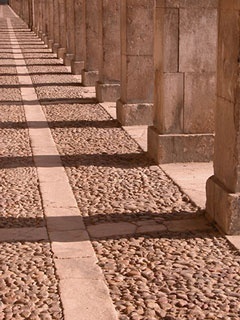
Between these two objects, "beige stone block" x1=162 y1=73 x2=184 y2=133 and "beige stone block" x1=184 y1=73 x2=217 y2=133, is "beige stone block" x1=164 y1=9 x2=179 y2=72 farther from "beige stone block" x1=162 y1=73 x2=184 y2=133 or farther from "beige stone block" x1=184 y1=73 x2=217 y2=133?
"beige stone block" x1=184 y1=73 x2=217 y2=133

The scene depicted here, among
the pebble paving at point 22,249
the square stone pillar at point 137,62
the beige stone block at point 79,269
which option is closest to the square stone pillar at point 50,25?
the square stone pillar at point 137,62

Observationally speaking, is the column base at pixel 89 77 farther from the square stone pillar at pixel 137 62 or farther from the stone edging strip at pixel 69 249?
the stone edging strip at pixel 69 249

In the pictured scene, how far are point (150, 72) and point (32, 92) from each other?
5635 millimetres

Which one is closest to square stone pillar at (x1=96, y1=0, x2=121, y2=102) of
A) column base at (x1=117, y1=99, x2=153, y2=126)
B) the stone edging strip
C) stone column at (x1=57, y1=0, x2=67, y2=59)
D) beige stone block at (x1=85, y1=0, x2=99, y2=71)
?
beige stone block at (x1=85, y1=0, x2=99, y2=71)

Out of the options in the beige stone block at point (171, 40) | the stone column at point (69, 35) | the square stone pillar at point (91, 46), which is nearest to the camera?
the beige stone block at point (171, 40)

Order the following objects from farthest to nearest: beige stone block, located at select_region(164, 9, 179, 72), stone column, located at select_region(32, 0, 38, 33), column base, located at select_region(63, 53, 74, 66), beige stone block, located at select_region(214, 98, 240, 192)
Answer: stone column, located at select_region(32, 0, 38, 33) → column base, located at select_region(63, 53, 74, 66) → beige stone block, located at select_region(164, 9, 179, 72) → beige stone block, located at select_region(214, 98, 240, 192)

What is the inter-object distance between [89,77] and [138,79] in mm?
6248

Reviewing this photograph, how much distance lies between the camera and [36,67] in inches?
917

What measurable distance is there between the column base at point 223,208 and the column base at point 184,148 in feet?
8.00

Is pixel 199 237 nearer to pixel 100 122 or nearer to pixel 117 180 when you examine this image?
pixel 117 180

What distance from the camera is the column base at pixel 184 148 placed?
364 inches

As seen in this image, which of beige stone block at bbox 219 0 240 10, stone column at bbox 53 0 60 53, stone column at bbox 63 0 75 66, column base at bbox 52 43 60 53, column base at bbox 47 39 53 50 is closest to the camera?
beige stone block at bbox 219 0 240 10

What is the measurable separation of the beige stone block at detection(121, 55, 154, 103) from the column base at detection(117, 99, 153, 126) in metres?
0.11

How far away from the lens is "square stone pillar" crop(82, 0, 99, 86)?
57.4 ft
